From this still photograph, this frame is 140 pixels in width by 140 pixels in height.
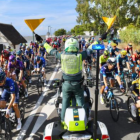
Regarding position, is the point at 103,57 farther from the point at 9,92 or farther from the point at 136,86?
the point at 9,92

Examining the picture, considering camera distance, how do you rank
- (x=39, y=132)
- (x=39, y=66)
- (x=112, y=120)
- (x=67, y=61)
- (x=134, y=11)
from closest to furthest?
(x=67, y=61) → (x=39, y=132) → (x=112, y=120) → (x=39, y=66) → (x=134, y=11)

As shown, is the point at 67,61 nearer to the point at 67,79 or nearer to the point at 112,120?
the point at 67,79

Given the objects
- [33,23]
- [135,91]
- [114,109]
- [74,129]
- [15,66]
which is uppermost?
[33,23]

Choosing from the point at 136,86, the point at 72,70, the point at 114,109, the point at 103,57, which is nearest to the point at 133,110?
the point at 114,109

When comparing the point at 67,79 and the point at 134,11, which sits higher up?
the point at 134,11

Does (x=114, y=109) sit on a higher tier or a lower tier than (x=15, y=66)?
lower

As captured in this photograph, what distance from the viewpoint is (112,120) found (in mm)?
5688

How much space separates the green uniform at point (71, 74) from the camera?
386 cm

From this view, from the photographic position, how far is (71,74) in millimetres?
3932

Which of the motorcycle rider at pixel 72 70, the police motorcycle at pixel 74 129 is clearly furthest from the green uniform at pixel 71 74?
the police motorcycle at pixel 74 129

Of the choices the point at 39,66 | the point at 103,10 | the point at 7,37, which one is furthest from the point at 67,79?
the point at 103,10

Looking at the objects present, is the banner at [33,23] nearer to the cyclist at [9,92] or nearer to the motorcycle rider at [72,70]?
the motorcycle rider at [72,70]

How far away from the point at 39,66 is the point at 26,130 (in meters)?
5.02

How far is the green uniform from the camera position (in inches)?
152
